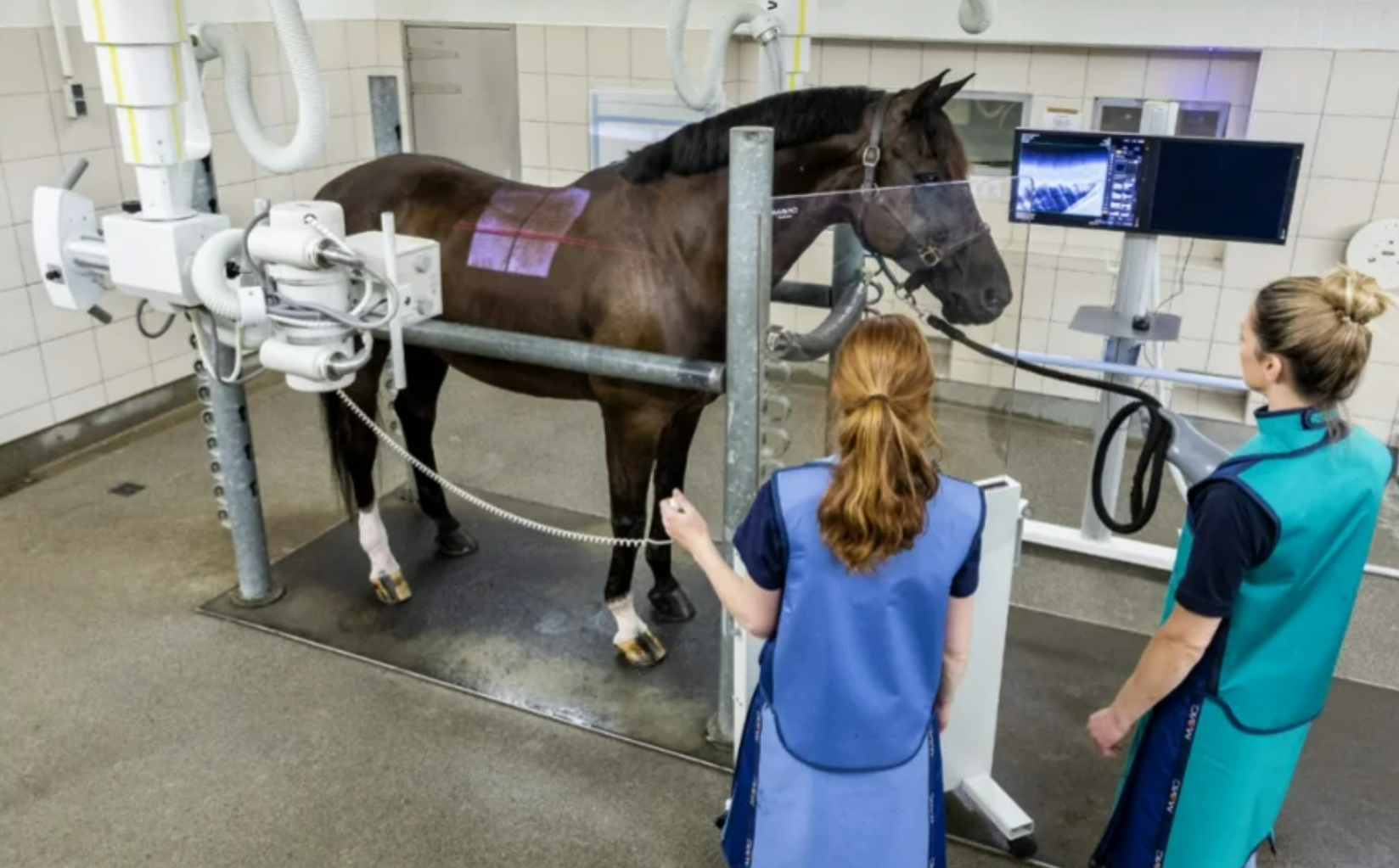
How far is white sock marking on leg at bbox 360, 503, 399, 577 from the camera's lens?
10.4 feet

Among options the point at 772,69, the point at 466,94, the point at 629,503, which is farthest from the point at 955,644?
the point at 466,94

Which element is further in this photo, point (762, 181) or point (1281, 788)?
point (762, 181)

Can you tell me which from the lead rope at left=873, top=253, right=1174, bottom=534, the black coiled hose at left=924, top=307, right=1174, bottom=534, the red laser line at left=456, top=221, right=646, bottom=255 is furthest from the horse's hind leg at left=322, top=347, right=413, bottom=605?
the black coiled hose at left=924, top=307, right=1174, bottom=534

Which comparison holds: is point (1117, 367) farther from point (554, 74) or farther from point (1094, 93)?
point (554, 74)

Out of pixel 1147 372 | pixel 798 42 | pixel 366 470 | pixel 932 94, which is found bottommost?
pixel 366 470

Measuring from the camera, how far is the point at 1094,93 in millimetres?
4105

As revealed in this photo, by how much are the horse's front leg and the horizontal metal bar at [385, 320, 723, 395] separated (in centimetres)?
15

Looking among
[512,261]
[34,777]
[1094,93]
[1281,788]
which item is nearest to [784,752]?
[1281,788]

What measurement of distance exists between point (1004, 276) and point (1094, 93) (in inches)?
85.1

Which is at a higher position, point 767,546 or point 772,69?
point 772,69

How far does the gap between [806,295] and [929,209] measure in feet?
1.81

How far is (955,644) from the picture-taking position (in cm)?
160

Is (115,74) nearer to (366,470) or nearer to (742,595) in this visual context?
(366,470)

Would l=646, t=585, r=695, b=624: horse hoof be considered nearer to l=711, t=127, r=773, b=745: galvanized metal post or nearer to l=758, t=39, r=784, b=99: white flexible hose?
l=711, t=127, r=773, b=745: galvanized metal post
